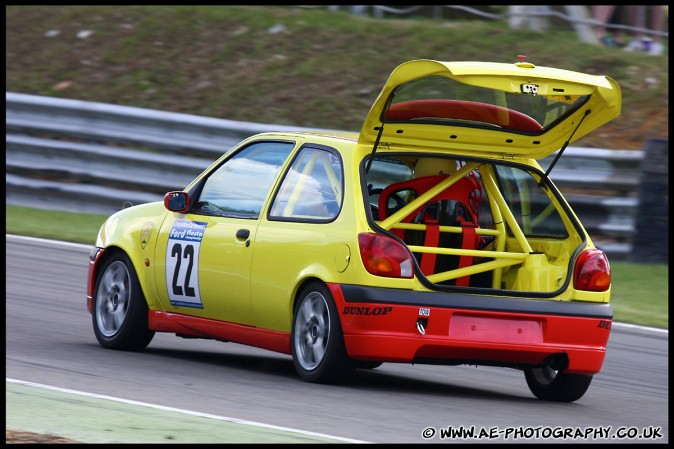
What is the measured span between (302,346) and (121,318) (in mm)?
1729

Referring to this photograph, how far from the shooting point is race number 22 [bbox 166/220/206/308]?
8.96 meters

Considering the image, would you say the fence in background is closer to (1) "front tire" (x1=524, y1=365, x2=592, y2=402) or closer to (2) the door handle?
(1) "front tire" (x1=524, y1=365, x2=592, y2=402)

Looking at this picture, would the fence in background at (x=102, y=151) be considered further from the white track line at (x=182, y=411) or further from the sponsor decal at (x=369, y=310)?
the white track line at (x=182, y=411)

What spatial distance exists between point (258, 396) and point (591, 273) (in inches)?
85.4

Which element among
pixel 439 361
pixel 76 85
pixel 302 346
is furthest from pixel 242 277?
pixel 76 85

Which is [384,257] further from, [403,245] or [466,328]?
[466,328]

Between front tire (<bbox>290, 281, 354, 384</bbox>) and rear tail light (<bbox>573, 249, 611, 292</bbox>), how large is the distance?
1.49m

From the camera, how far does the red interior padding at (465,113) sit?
26.9ft

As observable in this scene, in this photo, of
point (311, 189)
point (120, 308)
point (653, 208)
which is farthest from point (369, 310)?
point (653, 208)

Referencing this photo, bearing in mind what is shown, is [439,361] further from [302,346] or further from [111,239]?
[111,239]

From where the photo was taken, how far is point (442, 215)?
8.69m

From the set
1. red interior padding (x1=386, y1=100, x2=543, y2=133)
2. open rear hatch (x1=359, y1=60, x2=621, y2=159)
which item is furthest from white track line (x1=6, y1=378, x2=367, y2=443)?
red interior padding (x1=386, y1=100, x2=543, y2=133)

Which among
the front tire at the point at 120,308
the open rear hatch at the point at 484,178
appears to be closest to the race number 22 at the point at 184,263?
the front tire at the point at 120,308

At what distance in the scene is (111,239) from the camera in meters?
9.62
